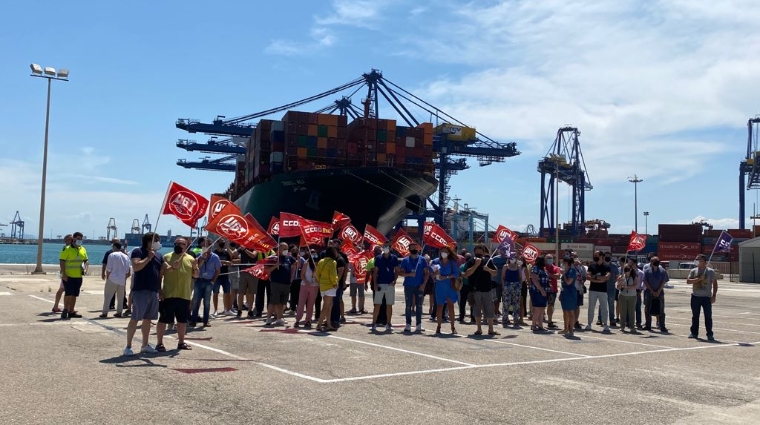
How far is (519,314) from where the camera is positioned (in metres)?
14.6

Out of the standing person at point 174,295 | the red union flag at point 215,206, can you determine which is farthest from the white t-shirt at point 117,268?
the standing person at point 174,295

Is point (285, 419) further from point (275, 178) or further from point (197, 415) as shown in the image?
point (275, 178)

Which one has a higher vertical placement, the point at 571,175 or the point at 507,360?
the point at 571,175

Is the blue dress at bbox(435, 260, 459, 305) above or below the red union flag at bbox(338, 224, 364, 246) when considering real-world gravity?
below

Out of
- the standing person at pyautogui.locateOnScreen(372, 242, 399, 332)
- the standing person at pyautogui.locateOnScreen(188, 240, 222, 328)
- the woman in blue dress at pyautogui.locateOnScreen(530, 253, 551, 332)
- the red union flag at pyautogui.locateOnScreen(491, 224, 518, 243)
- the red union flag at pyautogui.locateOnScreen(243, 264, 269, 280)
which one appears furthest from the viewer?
the red union flag at pyautogui.locateOnScreen(491, 224, 518, 243)

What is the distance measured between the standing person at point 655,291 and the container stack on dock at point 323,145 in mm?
31416

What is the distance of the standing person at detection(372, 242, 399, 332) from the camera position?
12375 millimetres

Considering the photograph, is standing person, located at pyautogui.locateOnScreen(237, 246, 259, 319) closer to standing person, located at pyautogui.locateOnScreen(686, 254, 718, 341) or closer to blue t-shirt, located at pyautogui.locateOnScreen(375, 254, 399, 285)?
blue t-shirt, located at pyautogui.locateOnScreen(375, 254, 399, 285)

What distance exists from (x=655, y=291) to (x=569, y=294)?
8.32ft

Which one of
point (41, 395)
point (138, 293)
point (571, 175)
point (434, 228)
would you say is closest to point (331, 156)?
point (434, 228)

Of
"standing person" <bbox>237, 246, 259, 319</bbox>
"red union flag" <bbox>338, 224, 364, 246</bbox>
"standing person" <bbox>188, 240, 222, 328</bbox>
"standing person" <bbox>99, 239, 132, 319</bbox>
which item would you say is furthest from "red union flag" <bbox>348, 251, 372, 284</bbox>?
"standing person" <bbox>99, 239, 132, 319</bbox>

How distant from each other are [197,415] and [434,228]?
11.1m

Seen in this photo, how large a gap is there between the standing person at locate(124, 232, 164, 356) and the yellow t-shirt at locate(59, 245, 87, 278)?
4.83 m

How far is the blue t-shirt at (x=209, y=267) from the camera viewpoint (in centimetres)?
1212
